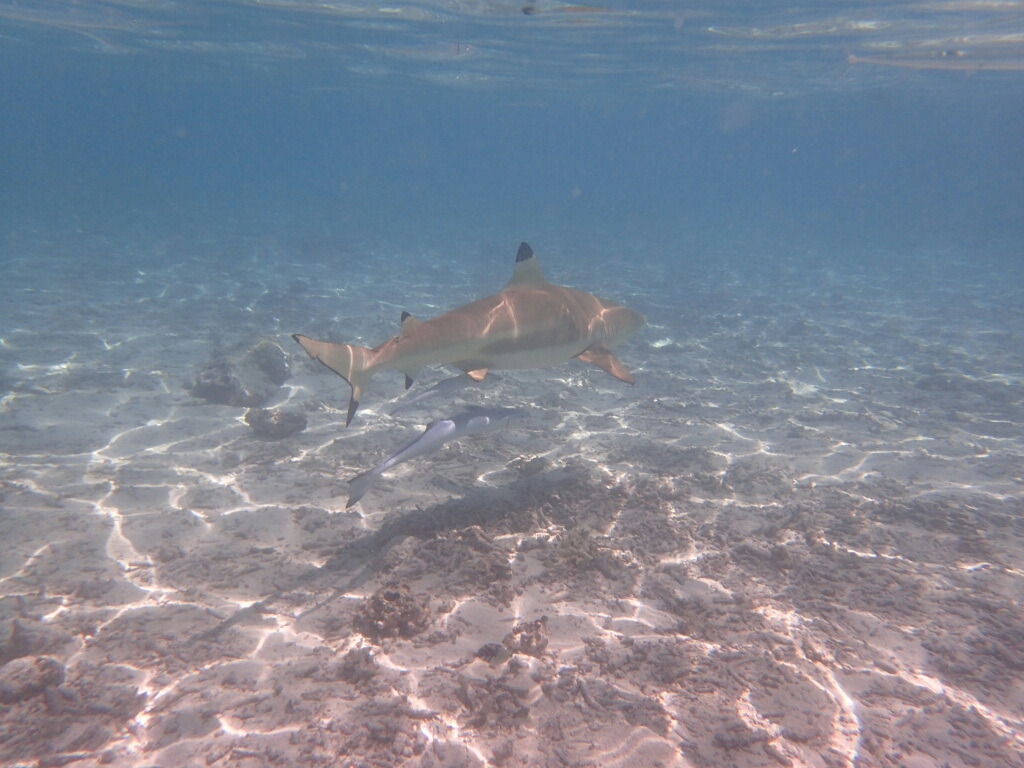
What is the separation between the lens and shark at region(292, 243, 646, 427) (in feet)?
14.3

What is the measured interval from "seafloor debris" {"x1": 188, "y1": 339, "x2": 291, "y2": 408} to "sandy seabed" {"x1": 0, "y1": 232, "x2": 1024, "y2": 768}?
161 mm

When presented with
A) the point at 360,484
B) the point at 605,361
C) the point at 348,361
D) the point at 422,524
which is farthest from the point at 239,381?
the point at 605,361

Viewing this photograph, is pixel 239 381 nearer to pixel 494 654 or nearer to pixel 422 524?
pixel 422 524

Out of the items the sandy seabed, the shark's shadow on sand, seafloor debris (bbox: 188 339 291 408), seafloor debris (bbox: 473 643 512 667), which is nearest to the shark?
the shark's shadow on sand

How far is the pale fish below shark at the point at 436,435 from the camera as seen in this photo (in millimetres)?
4582

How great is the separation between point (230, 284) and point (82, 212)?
30066 mm

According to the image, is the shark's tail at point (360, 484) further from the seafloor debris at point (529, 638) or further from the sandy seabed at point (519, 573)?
A: the seafloor debris at point (529, 638)

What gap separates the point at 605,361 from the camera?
5.57 metres

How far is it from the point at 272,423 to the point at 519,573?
557 cm

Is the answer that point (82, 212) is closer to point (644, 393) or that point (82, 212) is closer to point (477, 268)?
point (477, 268)

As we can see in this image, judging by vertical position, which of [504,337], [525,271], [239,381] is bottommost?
[239,381]

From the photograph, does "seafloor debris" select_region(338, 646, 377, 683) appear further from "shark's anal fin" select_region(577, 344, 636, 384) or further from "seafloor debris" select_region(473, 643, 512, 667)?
"shark's anal fin" select_region(577, 344, 636, 384)

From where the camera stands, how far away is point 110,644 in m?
3.96

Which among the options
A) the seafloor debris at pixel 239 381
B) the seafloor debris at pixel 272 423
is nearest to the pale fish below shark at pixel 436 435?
the seafloor debris at pixel 272 423
